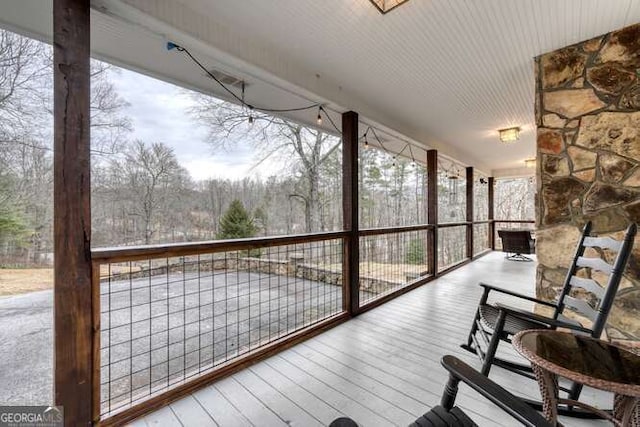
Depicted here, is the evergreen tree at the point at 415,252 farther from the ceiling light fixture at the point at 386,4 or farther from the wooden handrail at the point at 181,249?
the ceiling light fixture at the point at 386,4

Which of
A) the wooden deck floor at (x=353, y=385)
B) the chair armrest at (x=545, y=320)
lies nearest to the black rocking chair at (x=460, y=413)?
the wooden deck floor at (x=353, y=385)

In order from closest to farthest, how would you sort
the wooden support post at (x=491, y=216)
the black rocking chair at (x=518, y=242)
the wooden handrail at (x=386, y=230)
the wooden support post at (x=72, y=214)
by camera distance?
1. the wooden support post at (x=72, y=214)
2. the wooden handrail at (x=386, y=230)
3. the black rocking chair at (x=518, y=242)
4. the wooden support post at (x=491, y=216)

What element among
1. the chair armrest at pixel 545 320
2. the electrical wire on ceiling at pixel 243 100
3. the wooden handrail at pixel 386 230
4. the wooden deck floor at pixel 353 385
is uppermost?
the electrical wire on ceiling at pixel 243 100

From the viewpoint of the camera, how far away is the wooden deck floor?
171 cm

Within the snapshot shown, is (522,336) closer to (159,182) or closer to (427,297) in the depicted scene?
(427,297)

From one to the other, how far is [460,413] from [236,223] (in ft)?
18.3

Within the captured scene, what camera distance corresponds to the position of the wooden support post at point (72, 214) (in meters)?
1.44

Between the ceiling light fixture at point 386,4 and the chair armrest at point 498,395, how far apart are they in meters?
2.16

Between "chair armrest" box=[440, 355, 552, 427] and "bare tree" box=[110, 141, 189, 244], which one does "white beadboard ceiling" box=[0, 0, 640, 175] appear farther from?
"chair armrest" box=[440, 355, 552, 427]

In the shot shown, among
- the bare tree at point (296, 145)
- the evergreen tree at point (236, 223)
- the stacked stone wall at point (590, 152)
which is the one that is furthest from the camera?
the evergreen tree at point (236, 223)

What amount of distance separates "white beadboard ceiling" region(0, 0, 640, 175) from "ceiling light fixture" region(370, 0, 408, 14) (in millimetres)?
76

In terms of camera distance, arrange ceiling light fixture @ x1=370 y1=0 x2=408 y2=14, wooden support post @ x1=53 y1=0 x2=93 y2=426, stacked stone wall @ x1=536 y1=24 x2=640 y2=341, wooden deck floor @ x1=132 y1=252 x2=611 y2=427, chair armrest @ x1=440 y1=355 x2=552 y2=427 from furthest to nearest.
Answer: stacked stone wall @ x1=536 y1=24 x2=640 y2=341, ceiling light fixture @ x1=370 y1=0 x2=408 y2=14, wooden deck floor @ x1=132 y1=252 x2=611 y2=427, wooden support post @ x1=53 y1=0 x2=93 y2=426, chair armrest @ x1=440 y1=355 x2=552 y2=427

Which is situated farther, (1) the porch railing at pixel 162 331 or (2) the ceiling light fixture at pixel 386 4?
(2) the ceiling light fixture at pixel 386 4

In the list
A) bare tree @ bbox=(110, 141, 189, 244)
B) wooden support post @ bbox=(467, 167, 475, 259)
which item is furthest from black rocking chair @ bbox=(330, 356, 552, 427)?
wooden support post @ bbox=(467, 167, 475, 259)
